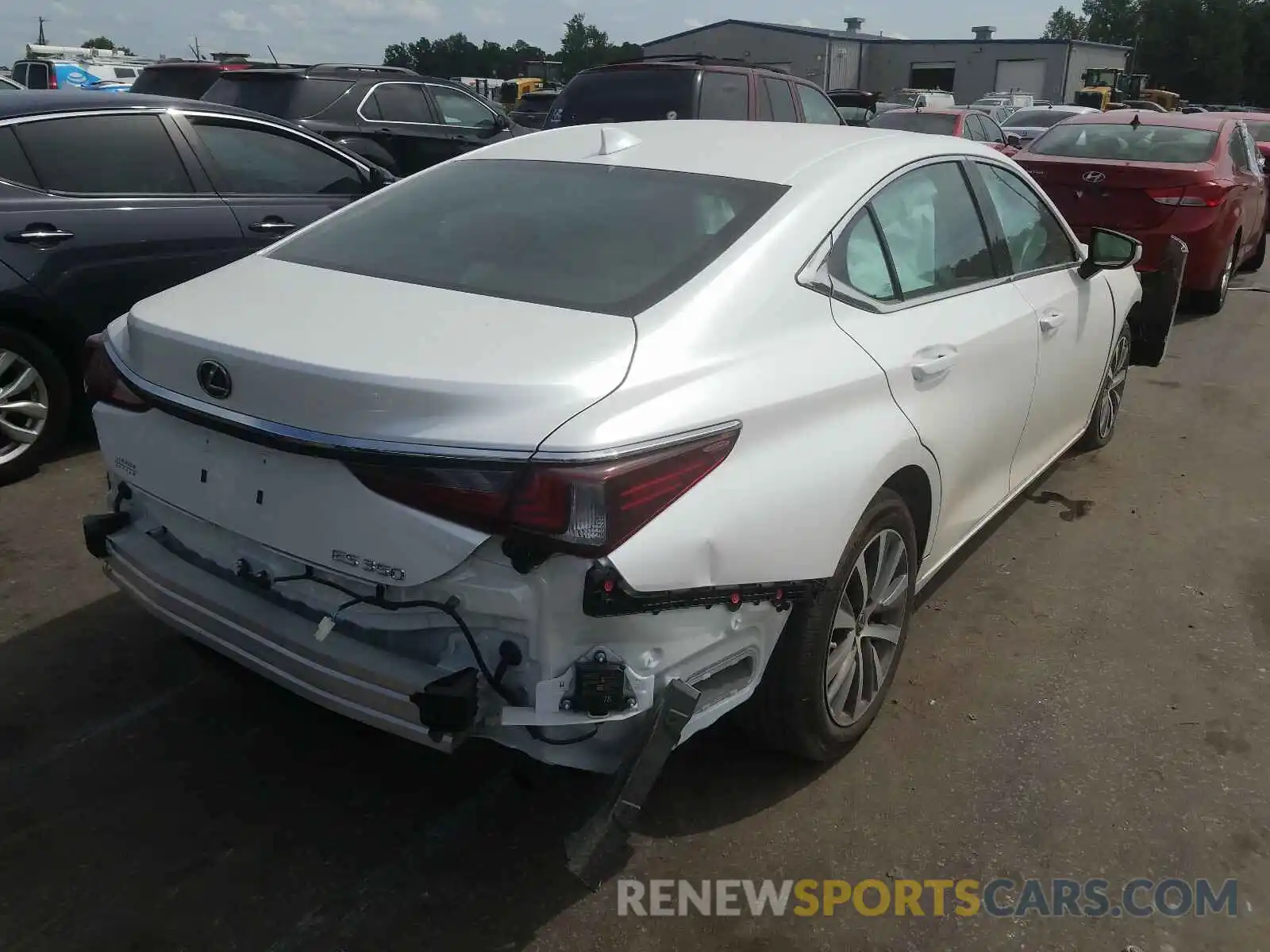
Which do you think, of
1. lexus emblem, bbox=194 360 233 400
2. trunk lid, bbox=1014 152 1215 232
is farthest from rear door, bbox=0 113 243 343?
trunk lid, bbox=1014 152 1215 232

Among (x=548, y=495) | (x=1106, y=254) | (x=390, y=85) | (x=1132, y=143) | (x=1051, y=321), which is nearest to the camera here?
(x=548, y=495)

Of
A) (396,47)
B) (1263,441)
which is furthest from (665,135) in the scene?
(396,47)

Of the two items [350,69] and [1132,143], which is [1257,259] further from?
[350,69]

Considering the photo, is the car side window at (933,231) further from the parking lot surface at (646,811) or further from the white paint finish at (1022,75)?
the white paint finish at (1022,75)

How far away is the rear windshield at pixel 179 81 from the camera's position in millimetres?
9891

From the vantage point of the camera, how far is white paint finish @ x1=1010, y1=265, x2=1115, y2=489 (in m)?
3.86

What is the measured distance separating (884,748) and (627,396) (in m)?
1.50

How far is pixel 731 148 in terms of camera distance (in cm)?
321

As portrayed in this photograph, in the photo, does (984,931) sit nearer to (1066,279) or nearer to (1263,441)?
(1066,279)

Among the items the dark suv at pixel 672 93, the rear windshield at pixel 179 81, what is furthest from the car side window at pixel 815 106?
the rear windshield at pixel 179 81

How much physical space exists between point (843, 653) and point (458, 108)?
9421 mm

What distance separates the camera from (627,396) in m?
2.14

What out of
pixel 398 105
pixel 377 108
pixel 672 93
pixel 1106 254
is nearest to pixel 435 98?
pixel 398 105

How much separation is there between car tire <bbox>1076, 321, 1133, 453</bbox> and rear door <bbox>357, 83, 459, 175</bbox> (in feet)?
21.4
